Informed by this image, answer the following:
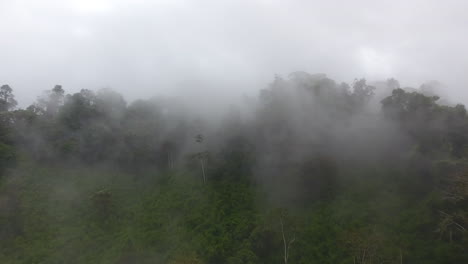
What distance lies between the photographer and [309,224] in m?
29.5

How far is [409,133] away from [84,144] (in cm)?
4416

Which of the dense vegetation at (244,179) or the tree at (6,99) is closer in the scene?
the dense vegetation at (244,179)

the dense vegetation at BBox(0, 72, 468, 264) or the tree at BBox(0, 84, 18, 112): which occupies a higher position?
the tree at BBox(0, 84, 18, 112)

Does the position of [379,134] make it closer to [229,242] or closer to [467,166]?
[467,166]

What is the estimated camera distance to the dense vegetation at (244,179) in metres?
26.9

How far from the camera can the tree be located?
49.2m

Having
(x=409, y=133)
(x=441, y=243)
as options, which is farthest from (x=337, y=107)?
(x=441, y=243)

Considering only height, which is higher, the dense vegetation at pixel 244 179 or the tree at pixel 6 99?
the tree at pixel 6 99

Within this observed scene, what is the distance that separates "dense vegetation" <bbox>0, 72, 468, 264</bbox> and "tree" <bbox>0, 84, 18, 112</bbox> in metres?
0.19

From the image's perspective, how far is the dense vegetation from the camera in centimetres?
2694

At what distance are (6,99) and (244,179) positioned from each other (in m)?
43.7

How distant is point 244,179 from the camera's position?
38469 millimetres

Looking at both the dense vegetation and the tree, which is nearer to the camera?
the dense vegetation

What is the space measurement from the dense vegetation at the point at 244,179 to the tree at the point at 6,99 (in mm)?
194
